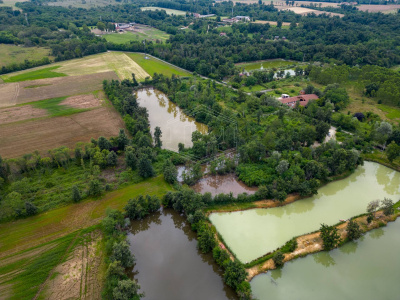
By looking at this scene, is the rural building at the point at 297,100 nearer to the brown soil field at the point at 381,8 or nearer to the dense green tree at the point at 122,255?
the dense green tree at the point at 122,255

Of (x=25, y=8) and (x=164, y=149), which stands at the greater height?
(x=25, y=8)

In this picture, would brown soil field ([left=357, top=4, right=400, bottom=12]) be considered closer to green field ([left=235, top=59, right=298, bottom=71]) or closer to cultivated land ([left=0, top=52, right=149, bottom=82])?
green field ([left=235, top=59, right=298, bottom=71])

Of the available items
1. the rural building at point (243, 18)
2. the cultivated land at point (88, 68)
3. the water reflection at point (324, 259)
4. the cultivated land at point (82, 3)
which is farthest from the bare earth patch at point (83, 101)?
the cultivated land at point (82, 3)

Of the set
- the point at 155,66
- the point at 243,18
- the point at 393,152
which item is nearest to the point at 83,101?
the point at 155,66

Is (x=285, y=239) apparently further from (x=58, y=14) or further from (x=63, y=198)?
(x=58, y=14)

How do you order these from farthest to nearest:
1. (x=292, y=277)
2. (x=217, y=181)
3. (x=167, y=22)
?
(x=167, y=22) < (x=217, y=181) < (x=292, y=277)

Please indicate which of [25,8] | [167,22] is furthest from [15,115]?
[25,8]

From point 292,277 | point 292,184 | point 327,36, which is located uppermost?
point 327,36

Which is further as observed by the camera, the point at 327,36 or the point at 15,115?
the point at 327,36
